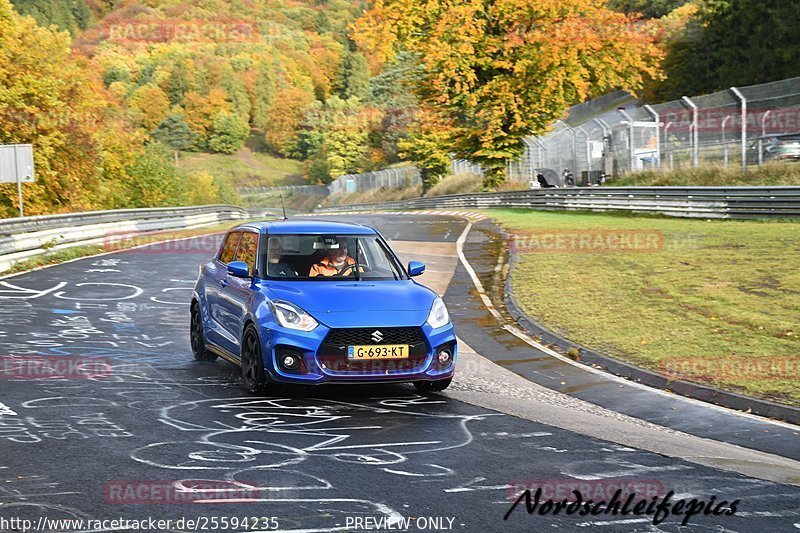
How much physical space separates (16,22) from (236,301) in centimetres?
4212

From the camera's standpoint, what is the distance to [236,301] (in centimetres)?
1006

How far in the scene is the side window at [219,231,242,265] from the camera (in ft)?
36.3

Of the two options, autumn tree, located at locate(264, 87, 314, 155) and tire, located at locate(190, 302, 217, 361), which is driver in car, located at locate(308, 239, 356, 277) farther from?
autumn tree, located at locate(264, 87, 314, 155)

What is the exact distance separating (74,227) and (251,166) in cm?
15333

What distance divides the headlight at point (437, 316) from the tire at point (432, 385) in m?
0.53

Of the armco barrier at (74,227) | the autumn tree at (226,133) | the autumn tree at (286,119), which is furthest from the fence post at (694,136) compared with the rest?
the autumn tree at (286,119)

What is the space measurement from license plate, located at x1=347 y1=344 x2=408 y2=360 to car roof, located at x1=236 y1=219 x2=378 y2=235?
204cm

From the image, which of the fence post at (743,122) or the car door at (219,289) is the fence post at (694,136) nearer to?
the fence post at (743,122)

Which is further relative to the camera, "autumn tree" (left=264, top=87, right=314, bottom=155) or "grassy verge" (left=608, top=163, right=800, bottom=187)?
"autumn tree" (left=264, top=87, right=314, bottom=155)

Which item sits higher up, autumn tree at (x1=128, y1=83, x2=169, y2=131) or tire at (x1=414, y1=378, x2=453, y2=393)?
autumn tree at (x1=128, y1=83, x2=169, y2=131)

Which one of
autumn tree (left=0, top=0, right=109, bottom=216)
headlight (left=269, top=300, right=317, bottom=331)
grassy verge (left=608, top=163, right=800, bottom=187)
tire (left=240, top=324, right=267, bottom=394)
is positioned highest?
autumn tree (left=0, top=0, right=109, bottom=216)

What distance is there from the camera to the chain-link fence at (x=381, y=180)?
294ft

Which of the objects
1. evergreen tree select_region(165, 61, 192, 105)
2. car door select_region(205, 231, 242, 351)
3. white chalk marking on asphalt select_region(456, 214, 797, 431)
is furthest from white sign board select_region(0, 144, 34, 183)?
evergreen tree select_region(165, 61, 192, 105)

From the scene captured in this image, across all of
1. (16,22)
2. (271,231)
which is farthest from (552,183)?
(271,231)
